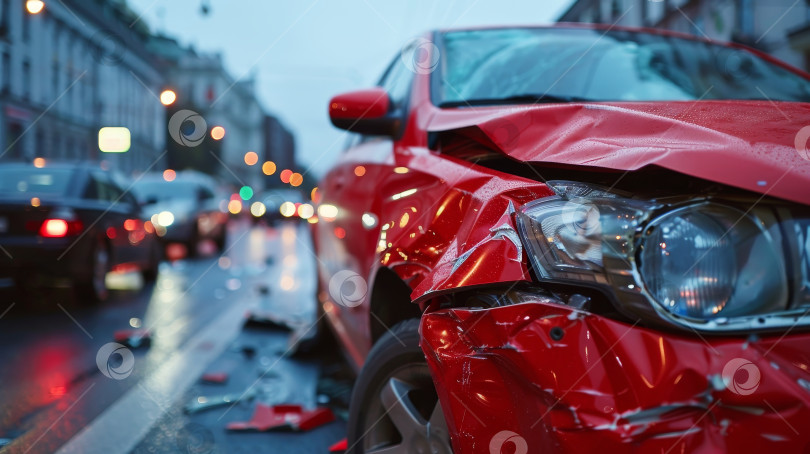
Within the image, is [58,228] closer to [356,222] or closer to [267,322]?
[267,322]

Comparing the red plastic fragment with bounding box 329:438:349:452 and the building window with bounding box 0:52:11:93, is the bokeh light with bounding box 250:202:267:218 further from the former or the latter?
the red plastic fragment with bounding box 329:438:349:452

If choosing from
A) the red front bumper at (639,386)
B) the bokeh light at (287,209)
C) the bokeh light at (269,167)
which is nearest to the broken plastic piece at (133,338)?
the red front bumper at (639,386)

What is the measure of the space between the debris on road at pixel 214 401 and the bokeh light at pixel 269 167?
10120 centimetres

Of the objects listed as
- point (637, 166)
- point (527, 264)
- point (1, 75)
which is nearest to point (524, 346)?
point (527, 264)

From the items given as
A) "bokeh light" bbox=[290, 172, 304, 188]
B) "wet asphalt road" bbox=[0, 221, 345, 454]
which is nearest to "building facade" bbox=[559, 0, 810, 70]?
"wet asphalt road" bbox=[0, 221, 345, 454]

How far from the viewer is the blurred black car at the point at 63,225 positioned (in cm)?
646

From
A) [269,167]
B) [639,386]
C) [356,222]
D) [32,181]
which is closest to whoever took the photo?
[639,386]

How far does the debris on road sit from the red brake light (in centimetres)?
365

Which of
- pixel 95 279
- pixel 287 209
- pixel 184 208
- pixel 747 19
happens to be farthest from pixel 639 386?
pixel 287 209

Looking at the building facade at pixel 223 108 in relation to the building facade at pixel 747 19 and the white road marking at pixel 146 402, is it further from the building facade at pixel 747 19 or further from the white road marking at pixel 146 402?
the white road marking at pixel 146 402

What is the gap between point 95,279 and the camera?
7102mm

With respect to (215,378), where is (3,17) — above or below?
above

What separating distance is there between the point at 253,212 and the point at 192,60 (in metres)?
50.9

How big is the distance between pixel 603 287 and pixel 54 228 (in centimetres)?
629
